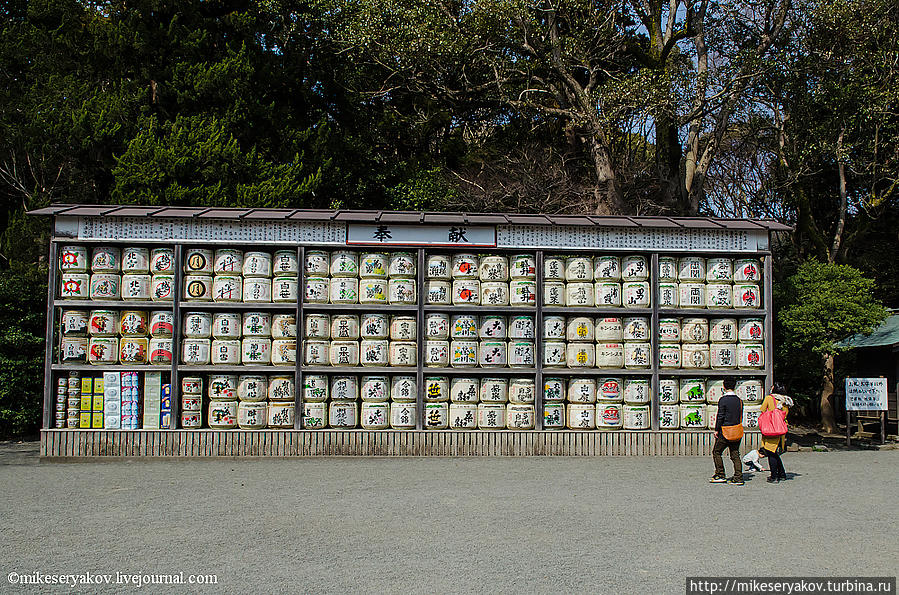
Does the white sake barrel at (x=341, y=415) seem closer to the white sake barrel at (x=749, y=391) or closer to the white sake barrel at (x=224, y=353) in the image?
the white sake barrel at (x=224, y=353)

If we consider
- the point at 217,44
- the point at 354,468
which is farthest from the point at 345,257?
the point at 217,44

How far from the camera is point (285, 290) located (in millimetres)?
11984

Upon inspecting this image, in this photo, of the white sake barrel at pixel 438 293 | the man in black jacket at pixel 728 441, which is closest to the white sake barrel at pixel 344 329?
the white sake barrel at pixel 438 293

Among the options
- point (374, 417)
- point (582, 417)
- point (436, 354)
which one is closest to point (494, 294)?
point (436, 354)

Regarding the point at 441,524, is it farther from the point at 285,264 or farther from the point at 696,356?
the point at 696,356

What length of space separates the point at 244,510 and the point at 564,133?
17.7 m

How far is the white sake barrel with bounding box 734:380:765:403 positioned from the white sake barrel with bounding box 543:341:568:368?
267 cm

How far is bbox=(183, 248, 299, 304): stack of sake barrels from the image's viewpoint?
11.9m

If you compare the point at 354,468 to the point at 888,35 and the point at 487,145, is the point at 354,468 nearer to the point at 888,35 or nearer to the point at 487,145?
the point at 487,145

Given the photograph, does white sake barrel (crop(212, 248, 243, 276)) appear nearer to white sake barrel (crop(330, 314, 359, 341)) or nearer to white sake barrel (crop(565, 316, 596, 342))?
white sake barrel (crop(330, 314, 359, 341))

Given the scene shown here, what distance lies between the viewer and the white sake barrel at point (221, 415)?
11.8 metres

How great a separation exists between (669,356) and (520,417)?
248cm

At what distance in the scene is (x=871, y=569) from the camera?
5777 mm

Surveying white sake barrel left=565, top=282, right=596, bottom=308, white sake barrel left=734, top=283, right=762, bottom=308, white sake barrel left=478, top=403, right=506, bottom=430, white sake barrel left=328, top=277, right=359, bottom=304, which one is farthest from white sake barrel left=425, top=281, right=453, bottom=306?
white sake barrel left=734, top=283, right=762, bottom=308
